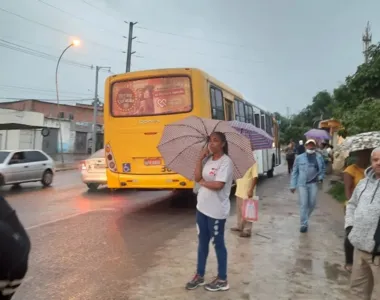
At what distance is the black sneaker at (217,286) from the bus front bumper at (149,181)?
16.1ft

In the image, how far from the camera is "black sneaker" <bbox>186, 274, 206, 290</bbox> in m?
4.68

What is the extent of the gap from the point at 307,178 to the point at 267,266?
267 centimetres

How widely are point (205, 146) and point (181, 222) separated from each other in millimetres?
4026

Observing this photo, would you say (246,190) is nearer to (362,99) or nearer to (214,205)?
(214,205)

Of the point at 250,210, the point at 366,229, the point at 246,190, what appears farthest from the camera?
the point at 246,190

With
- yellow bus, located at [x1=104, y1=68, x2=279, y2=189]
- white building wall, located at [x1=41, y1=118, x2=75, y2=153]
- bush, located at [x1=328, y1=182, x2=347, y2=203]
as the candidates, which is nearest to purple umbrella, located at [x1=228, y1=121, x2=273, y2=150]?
yellow bus, located at [x1=104, y1=68, x2=279, y2=189]

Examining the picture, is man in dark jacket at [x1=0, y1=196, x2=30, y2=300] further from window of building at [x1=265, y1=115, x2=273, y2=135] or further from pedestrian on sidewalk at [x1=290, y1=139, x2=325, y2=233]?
window of building at [x1=265, y1=115, x2=273, y2=135]

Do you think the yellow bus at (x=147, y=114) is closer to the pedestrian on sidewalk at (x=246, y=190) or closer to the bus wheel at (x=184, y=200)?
the bus wheel at (x=184, y=200)

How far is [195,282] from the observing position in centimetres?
473

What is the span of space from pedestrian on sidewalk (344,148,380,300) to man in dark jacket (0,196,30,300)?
257 cm

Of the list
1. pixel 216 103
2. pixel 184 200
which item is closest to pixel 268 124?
pixel 184 200

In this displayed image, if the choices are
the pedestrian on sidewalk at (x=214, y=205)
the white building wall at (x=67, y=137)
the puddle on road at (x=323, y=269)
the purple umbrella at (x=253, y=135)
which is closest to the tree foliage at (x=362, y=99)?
the purple umbrella at (x=253, y=135)

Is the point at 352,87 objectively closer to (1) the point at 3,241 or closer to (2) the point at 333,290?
(2) the point at 333,290

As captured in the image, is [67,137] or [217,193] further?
[67,137]
